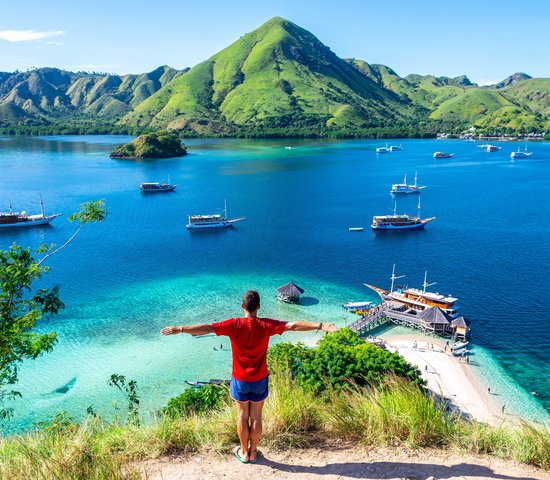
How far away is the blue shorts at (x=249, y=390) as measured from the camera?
26.0 feet

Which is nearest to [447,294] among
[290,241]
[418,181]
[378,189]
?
[290,241]

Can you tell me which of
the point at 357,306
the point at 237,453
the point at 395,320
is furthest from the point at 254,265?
the point at 237,453

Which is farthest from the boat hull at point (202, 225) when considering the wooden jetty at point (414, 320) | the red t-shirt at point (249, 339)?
the red t-shirt at point (249, 339)

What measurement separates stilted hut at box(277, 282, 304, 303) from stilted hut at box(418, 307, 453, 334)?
506 inches

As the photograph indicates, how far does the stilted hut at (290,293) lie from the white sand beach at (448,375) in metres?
10.8

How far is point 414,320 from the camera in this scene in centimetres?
4191

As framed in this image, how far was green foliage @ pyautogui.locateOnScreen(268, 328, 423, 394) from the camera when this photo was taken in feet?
74.4

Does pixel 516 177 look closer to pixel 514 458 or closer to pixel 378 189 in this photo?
pixel 378 189

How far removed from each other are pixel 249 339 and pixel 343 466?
297cm

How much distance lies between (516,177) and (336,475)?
15206cm

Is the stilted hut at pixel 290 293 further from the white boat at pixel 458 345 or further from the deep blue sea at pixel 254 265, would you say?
the white boat at pixel 458 345

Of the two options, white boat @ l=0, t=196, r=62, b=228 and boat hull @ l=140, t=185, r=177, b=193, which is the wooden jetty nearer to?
white boat @ l=0, t=196, r=62, b=228

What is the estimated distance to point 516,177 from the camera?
137750 mm

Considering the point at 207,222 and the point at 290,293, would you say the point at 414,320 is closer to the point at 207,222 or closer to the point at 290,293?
the point at 290,293
